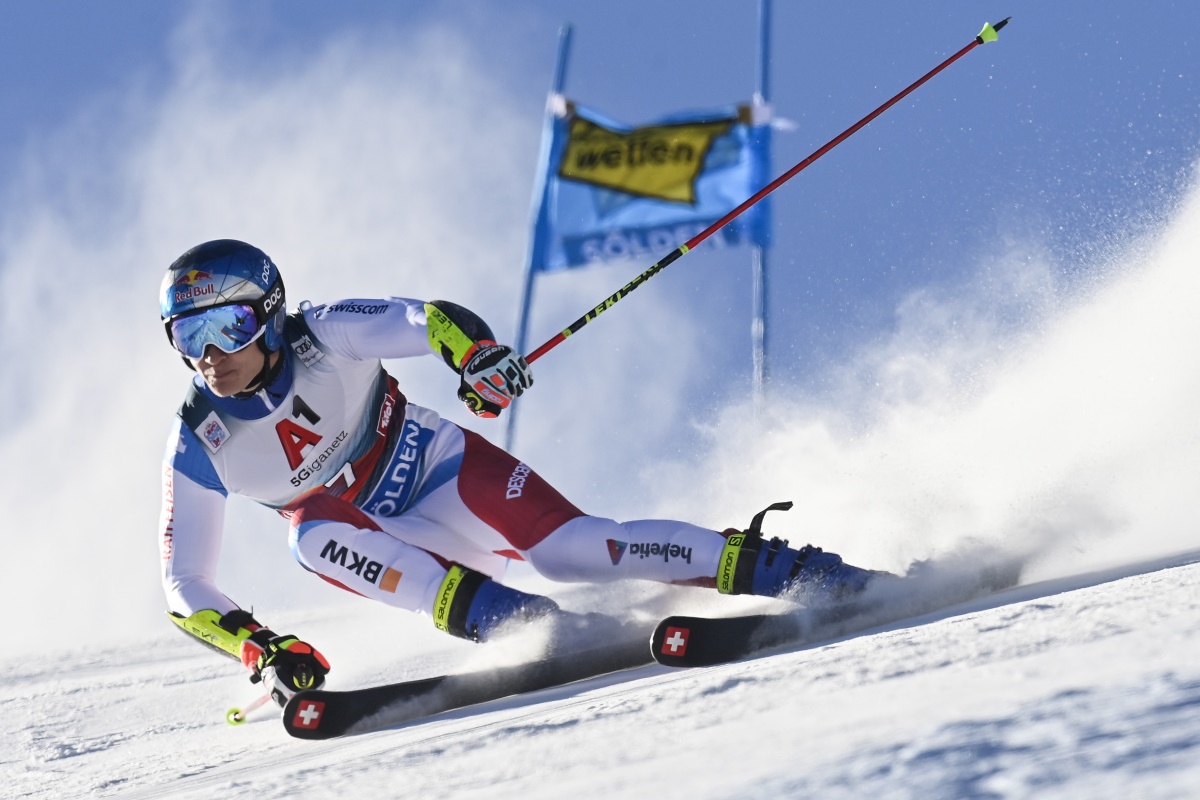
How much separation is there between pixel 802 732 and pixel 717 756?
128 millimetres

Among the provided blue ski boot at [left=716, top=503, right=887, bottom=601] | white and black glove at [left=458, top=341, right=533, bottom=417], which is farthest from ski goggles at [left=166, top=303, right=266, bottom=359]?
blue ski boot at [left=716, top=503, right=887, bottom=601]

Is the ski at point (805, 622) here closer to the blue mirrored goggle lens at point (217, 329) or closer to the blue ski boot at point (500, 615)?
the blue ski boot at point (500, 615)

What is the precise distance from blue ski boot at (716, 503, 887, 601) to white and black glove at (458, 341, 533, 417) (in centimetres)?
73

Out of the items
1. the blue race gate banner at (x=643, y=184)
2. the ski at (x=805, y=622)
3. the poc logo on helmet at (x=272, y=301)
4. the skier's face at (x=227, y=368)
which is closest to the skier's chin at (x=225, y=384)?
the skier's face at (x=227, y=368)

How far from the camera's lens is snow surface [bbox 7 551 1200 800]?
1.49 meters

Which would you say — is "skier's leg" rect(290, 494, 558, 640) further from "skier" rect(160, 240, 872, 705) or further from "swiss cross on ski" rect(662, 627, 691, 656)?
"swiss cross on ski" rect(662, 627, 691, 656)

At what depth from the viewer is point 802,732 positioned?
1870mm

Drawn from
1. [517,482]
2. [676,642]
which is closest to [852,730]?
[676,642]

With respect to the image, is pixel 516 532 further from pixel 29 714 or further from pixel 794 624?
pixel 29 714

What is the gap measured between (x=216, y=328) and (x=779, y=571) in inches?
69.7

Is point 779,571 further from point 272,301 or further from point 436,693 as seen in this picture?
point 272,301

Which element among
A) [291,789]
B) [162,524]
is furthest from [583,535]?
[291,789]

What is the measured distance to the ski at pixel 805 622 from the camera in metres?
3.11

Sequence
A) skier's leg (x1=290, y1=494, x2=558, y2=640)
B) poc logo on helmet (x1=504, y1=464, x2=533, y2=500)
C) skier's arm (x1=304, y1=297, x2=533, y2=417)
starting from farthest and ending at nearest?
1. poc logo on helmet (x1=504, y1=464, x2=533, y2=500)
2. skier's arm (x1=304, y1=297, x2=533, y2=417)
3. skier's leg (x1=290, y1=494, x2=558, y2=640)
